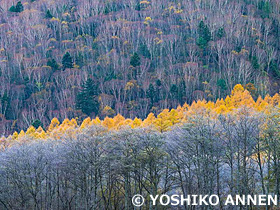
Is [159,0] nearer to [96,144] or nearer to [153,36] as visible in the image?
[153,36]

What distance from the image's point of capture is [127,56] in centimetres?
10762

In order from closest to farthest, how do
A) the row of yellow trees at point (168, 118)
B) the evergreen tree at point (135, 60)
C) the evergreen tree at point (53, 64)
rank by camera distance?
the row of yellow trees at point (168, 118) → the evergreen tree at point (135, 60) → the evergreen tree at point (53, 64)

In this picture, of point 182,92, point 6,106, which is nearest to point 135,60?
point 182,92

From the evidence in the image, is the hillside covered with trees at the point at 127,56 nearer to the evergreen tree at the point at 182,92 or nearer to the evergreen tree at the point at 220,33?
the evergreen tree at the point at 220,33

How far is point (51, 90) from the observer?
3866 inches

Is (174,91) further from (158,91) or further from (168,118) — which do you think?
(168,118)

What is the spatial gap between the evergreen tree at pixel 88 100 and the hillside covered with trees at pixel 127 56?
214 millimetres

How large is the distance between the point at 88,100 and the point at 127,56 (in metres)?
24.1

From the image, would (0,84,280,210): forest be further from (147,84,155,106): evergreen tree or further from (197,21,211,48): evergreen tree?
(197,21,211,48): evergreen tree

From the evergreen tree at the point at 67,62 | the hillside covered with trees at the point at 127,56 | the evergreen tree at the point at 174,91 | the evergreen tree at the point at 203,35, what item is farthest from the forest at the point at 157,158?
the evergreen tree at the point at 203,35

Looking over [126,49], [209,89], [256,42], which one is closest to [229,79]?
[209,89]

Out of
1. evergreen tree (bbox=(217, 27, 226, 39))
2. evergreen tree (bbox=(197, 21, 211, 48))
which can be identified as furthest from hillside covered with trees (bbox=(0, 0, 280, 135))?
evergreen tree (bbox=(197, 21, 211, 48))

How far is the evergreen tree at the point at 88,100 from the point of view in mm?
87250

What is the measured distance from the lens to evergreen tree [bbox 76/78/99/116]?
286 feet
